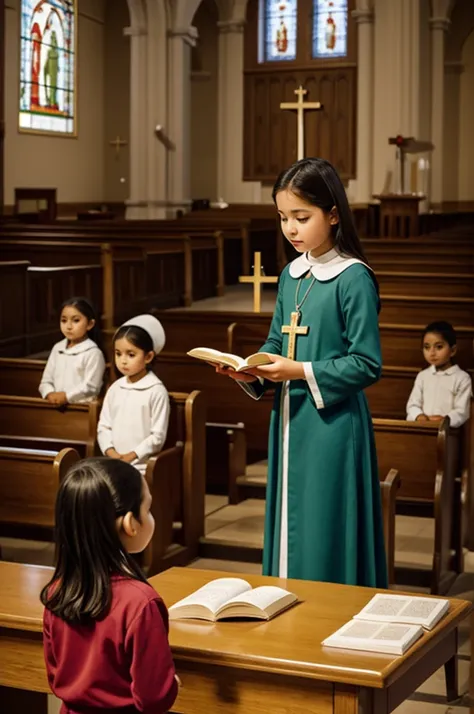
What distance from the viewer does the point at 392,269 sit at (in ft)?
35.8

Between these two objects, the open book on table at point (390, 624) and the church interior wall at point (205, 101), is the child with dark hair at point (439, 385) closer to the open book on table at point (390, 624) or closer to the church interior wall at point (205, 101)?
the open book on table at point (390, 624)

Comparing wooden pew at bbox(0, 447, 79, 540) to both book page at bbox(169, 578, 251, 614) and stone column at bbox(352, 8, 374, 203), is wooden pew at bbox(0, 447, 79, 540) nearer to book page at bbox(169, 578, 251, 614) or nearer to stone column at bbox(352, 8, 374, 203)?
book page at bbox(169, 578, 251, 614)

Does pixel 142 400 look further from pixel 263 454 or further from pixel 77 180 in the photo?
pixel 77 180

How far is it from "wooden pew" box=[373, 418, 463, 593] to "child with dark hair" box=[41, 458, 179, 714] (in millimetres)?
3396

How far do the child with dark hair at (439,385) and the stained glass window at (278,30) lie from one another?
15045 millimetres

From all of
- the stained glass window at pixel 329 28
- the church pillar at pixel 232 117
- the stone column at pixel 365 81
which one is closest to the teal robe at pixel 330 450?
the stone column at pixel 365 81

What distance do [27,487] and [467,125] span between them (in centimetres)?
1854

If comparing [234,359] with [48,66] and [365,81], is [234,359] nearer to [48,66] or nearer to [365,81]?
[365,81]

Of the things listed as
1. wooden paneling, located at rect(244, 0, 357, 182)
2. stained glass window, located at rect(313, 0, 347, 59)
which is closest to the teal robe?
wooden paneling, located at rect(244, 0, 357, 182)

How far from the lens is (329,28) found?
A: 20.1m

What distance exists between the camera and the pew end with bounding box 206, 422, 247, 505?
6.78 m

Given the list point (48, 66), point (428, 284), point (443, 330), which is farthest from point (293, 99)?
point (443, 330)

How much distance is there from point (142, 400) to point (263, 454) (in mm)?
1993

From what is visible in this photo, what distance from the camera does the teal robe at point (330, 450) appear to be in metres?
3.02
